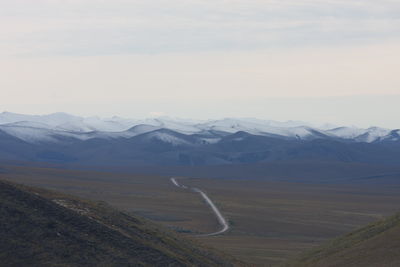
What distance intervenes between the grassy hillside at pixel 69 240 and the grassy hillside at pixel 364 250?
545cm

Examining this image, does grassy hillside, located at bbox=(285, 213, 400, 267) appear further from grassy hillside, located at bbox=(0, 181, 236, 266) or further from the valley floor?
the valley floor

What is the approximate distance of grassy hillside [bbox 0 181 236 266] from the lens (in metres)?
30.7

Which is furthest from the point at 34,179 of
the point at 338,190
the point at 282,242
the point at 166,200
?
the point at 282,242

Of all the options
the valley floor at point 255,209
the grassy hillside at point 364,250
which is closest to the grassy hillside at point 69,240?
the grassy hillside at point 364,250

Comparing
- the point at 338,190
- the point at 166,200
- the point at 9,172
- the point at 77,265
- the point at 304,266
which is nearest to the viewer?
the point at 77,265

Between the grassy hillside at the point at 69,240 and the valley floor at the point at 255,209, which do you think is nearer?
the grassy hillside at the point at 69,240

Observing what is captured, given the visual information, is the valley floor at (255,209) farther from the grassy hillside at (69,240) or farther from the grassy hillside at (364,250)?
the grassy hillside at (69,240)

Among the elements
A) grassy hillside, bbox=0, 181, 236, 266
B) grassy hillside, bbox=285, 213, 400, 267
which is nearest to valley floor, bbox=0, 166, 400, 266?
grassy hillside, bbox=285, 213, 400, 267

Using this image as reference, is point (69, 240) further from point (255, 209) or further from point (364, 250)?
point (255, 209)

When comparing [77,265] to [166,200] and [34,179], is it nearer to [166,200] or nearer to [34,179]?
[166,200]

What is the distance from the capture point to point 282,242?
62.6 meters

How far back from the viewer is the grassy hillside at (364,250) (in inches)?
1252

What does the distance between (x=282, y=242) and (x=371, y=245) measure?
92.9ft

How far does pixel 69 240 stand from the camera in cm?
3234
